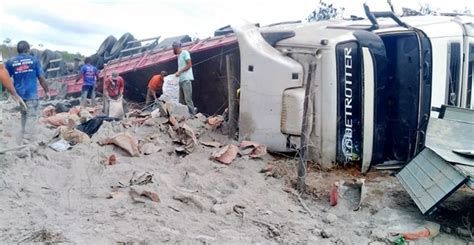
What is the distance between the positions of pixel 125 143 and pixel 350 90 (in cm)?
253

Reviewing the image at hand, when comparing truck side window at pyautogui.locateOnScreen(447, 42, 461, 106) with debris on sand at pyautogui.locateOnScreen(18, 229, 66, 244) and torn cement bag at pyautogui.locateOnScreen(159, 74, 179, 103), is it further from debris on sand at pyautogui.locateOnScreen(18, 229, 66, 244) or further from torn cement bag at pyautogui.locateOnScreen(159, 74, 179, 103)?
debris on sand at pyautogui.locateOnScreen(18, 229, 66, 244)

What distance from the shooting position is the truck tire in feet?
44.3

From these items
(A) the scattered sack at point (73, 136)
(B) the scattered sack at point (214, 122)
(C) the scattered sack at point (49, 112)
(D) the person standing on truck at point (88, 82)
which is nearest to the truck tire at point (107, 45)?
(D) the person standing on truck at point (88, 82)

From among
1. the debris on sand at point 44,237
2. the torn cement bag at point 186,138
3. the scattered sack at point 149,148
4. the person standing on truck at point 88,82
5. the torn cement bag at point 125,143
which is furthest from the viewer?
→ the person standing on truck at point 88,82

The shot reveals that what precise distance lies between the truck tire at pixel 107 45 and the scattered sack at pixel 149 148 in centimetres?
832

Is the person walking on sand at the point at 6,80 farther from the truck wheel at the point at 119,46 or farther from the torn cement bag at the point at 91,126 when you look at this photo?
the truck wheel at the point at 119,46

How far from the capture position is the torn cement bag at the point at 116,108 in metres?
8.73

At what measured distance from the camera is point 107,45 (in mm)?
13609

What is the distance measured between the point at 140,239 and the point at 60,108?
7.34 meters

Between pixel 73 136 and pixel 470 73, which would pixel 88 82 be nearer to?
pixel 73 136

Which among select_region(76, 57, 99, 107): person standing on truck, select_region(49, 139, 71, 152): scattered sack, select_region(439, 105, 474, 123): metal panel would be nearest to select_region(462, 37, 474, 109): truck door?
select_region(439, 105, 474, 123): metal panel

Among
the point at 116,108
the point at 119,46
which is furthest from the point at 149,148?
the point at 119,46

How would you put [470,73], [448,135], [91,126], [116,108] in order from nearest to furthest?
[448,135]
[470,73]
[91,126]
[116,108]

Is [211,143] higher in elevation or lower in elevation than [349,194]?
higher
